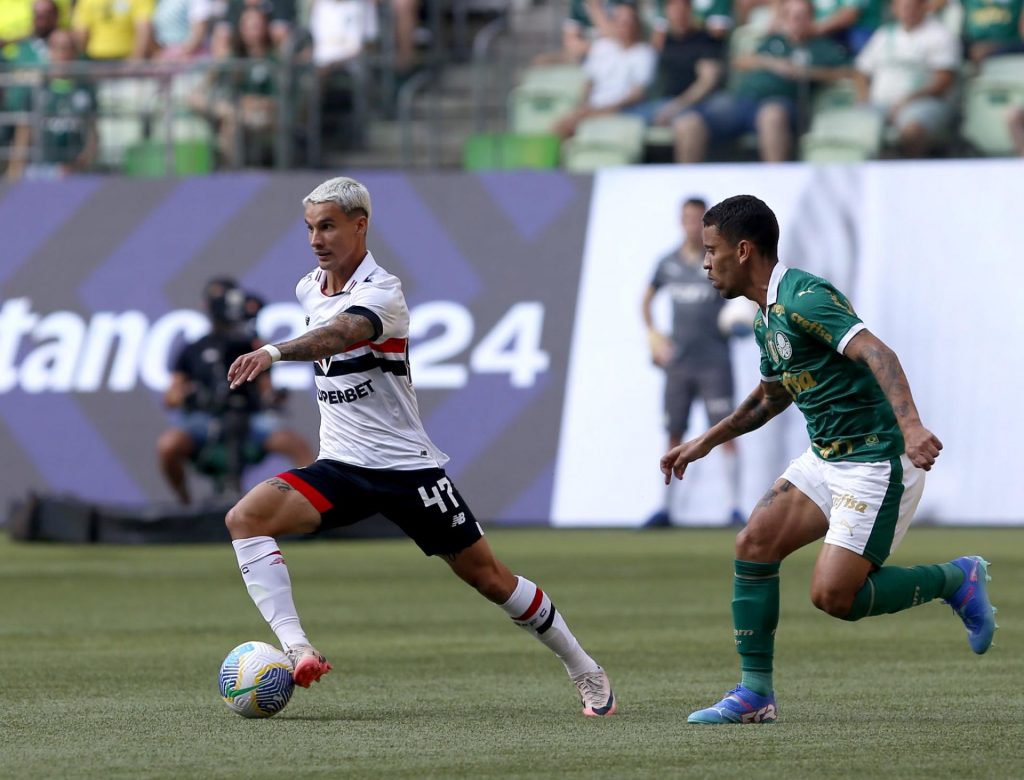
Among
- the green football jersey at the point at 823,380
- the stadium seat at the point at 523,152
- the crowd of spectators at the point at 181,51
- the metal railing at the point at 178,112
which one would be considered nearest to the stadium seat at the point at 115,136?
the metal railing at the point at 178,112

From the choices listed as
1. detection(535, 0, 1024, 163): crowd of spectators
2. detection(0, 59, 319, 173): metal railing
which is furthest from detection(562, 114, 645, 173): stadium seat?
detection(0, 59, 319, 173): metal railing

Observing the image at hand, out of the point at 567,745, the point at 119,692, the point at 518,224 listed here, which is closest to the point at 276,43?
the point at 518,224

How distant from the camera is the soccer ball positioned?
24.4ft

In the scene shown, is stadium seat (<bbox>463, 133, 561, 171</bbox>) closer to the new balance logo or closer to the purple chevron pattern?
the purple chevron pattern

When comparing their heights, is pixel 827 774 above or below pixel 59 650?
above

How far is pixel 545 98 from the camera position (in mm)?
20953

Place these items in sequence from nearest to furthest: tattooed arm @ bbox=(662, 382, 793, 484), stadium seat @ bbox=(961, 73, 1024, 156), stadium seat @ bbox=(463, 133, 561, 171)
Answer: tattooed arm @ bbox=(662, 382, 793, 484) → stadium seat @ bbox=(961, 73, 1024, 156) → stadium seat @ bbox=(463, 133, 561, 171)

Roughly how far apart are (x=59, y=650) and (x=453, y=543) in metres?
3.05

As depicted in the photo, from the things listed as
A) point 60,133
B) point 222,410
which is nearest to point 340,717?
point 222,410

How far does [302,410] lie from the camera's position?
19.1 metres

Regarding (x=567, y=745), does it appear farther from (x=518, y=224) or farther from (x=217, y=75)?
(x=217, y=75)

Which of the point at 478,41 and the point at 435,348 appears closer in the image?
the point at 435,348

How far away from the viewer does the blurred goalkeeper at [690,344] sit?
702 inches

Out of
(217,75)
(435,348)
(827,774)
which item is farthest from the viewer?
(217,75)
